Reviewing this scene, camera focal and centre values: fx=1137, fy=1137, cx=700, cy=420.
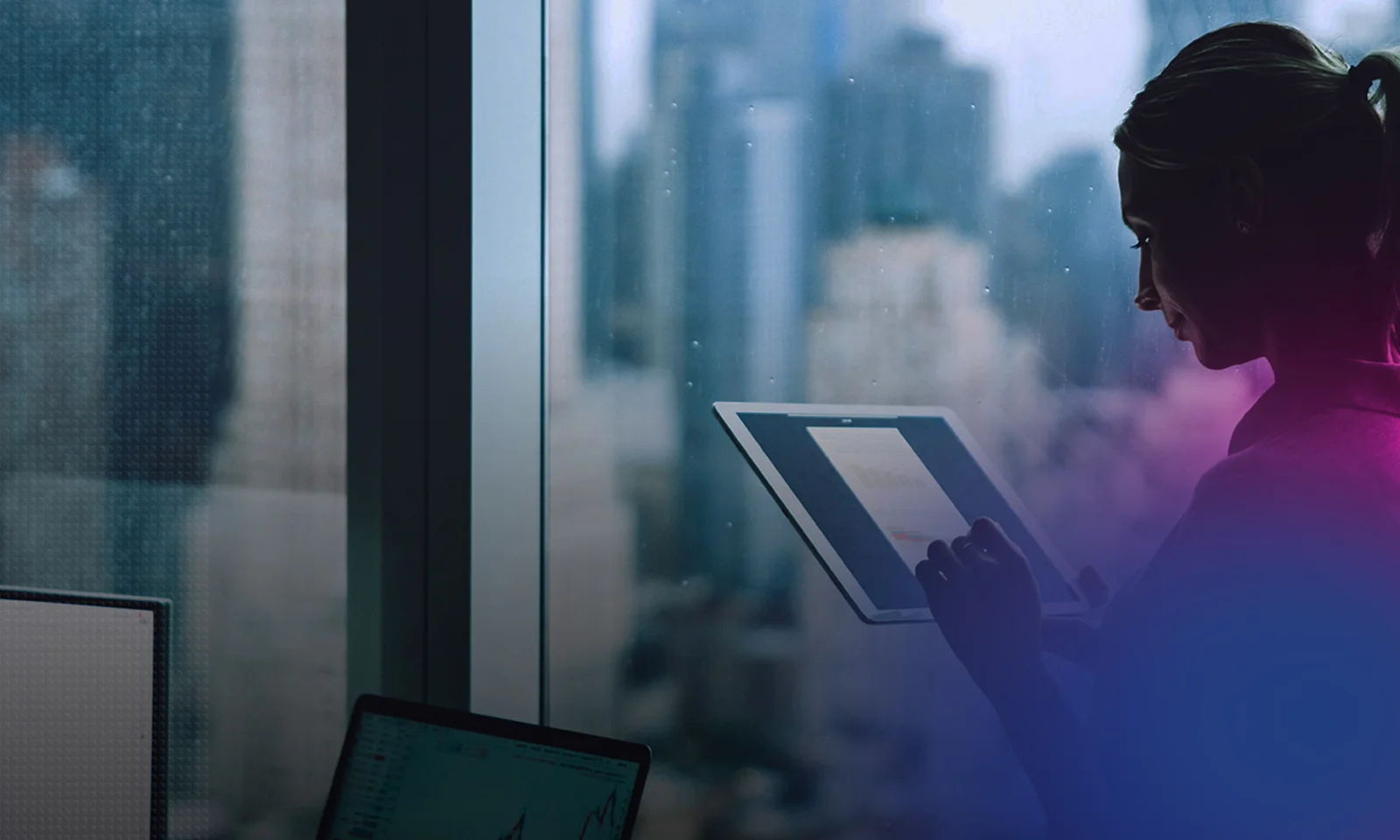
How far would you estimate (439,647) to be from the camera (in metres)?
1.16

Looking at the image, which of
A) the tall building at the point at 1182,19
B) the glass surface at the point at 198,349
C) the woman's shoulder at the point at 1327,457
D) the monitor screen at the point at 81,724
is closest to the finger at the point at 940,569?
the woman's shoulder at the point at 1327,457

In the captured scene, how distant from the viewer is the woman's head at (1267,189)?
0.97 metres

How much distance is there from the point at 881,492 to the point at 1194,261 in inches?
14.0

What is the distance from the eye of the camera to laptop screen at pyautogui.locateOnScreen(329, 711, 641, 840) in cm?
90

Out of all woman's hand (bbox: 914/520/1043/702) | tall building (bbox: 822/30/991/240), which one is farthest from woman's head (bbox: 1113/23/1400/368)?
woman's hand (bbox: 914/520/1043/702)

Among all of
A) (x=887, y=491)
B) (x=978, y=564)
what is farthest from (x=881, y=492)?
(x=978, y=564)

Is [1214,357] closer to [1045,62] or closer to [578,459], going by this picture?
[1045,62]

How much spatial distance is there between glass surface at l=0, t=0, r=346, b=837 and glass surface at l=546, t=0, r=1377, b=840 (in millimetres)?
255

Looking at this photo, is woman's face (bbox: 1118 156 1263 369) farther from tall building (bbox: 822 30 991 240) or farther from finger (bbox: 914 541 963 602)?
finger (bbox: 914 541 963 602)

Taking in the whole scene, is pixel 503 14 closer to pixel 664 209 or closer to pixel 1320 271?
pixel 664 209

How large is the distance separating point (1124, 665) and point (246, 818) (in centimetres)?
92

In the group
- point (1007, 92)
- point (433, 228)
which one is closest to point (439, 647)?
point (433, 228)

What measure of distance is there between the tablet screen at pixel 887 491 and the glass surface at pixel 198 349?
0.50 metres

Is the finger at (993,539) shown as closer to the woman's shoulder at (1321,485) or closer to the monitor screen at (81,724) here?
the woman's shoulder at (1321,485)
